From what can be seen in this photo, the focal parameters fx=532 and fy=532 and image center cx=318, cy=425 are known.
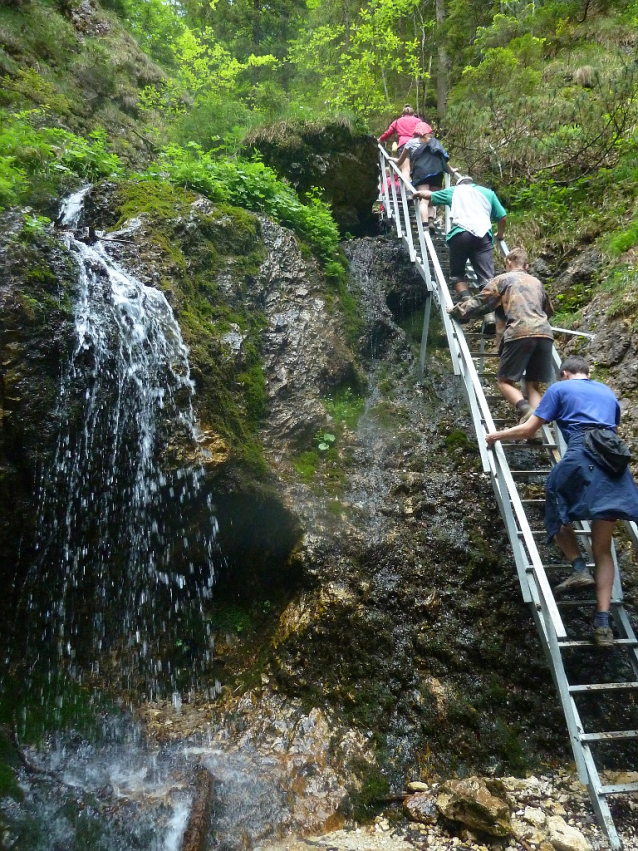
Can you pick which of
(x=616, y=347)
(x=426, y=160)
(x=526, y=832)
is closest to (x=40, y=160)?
(x=426, y=160)

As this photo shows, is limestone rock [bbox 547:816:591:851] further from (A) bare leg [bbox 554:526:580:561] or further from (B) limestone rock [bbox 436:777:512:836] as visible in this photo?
(A) bare leg [bbox 554:526:580:561]

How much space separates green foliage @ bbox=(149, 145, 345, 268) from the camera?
7082mm

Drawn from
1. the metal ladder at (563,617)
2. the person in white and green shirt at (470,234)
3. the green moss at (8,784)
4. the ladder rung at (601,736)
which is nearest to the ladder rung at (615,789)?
the metal ladder at (563,617)

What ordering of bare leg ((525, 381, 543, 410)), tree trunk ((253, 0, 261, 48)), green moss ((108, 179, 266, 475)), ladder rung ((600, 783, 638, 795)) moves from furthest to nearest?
tree trunk ((253, 0, 261, 48)) → green moss ((108, 179, 266, 475)) → bare leg ((525, 381, 543, 410)) → ladder rung ((600, 783, 638, 795))

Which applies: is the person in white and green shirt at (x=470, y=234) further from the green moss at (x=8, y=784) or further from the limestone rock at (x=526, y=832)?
the green moss at (x=8, y=784)

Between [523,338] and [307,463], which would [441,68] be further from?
[307,463]

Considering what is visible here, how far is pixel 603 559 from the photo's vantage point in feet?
11.7

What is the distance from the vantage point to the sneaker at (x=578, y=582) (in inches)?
142

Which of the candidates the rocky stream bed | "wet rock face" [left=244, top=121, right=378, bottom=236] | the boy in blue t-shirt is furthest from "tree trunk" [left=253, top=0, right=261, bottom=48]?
the boy in blue t-shirt

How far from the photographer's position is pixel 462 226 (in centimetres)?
590

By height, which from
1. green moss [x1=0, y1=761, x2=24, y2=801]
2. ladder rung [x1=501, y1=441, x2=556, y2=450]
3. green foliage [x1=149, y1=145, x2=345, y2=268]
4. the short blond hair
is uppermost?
green foliage [x1=149, y1=145, x2=345, y2=268]

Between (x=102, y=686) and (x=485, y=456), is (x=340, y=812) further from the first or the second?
(x=485, y=456)

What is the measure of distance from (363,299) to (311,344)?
2127 millimetres

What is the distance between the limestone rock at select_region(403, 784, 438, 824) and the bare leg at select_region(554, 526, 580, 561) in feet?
6.27
